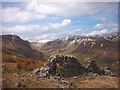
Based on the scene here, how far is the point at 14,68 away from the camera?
565 inches

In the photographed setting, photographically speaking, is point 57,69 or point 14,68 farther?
point 57,69

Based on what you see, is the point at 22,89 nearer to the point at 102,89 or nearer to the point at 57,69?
the point at 57,69

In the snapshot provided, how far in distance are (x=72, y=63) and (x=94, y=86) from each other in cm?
566

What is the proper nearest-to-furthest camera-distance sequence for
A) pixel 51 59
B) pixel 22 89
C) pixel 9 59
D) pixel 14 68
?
pixel 22 89 → pixel 14 68 → pixel 51 59 → pixel 9 59

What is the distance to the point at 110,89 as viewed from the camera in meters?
11.8

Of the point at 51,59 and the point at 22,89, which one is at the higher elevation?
the point at 51,59

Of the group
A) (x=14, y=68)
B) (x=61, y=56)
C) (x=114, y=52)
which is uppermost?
(x=61, y=56)

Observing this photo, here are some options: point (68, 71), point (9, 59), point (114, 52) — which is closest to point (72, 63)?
point (68, 71)

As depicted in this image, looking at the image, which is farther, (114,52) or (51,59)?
(114,52)

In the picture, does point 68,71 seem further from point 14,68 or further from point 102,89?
point 14,68

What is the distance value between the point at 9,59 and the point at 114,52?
214177 mm

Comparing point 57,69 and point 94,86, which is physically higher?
point 57,69

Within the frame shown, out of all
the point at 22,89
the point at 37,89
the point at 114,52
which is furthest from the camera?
the point at 114,52

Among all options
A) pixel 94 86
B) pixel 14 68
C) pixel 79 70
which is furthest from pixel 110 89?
pixel 14 68
